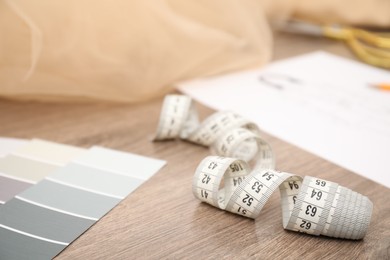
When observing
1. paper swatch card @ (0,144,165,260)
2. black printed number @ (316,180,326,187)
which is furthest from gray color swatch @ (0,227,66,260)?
black printed number @ (316,180,326,187)

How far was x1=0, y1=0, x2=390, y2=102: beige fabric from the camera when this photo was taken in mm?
665

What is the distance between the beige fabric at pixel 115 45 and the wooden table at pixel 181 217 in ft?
0.24

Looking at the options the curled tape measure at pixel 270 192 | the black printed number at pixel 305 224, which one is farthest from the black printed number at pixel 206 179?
the black printed number at pixel 305 224

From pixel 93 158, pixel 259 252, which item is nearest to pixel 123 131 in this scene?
pixel 93 158

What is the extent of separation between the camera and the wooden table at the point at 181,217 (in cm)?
42

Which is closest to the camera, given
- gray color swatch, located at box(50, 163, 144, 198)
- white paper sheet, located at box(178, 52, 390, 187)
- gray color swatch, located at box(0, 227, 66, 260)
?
gray color swatch, located at box(0, 227, 66, 260)

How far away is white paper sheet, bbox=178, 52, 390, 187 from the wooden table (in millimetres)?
38

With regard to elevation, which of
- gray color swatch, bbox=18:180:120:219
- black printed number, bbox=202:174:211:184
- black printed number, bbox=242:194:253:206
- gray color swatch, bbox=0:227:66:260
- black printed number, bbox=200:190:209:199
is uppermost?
black printed number, bbox=202:174:211:184

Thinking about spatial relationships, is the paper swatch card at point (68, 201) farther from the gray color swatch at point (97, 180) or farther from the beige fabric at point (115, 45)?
the beige fabric at point (115, 45)

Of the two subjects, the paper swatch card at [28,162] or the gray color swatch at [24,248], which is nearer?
the gray color swatch at [24,248]

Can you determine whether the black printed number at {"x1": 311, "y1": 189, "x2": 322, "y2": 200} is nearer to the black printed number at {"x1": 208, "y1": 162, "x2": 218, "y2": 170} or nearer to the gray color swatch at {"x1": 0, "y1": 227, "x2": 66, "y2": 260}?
the black printed number at {"x1": 208, "y1": 162, "x2": 218, "y2": 170}

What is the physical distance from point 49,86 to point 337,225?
0.48 metres

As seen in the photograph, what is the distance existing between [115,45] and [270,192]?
1.27ft

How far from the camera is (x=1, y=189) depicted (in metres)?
0.50
